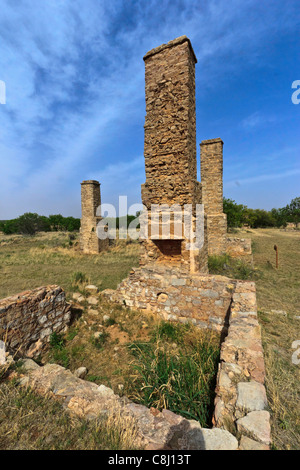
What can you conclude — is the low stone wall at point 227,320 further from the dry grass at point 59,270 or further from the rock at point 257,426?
the dry grass at point 59,270

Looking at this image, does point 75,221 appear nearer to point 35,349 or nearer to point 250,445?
point 35,349

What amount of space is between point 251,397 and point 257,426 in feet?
1.09

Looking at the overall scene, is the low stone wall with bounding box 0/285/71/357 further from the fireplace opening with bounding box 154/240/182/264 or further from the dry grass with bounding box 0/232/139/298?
the fireplace opening with bounding box 154/240/182/264

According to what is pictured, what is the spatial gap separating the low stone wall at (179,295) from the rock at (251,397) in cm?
241

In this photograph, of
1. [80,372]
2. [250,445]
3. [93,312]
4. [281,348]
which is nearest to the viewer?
[250,445]

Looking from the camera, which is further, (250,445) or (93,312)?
(93,312)

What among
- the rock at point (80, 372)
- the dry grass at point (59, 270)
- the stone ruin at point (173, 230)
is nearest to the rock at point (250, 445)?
the stone ruin at point (173, 230)

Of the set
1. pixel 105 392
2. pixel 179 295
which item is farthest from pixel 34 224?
pixel 105 392

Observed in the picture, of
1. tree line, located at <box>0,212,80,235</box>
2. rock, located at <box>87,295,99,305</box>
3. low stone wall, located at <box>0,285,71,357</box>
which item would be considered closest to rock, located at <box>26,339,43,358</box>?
low stone wall, located at <box>0,285,71,357</box>

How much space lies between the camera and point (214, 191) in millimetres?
12227

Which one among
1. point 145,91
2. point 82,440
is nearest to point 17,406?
point 82,440
